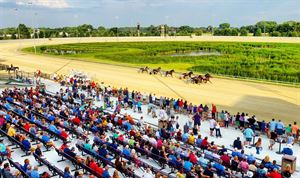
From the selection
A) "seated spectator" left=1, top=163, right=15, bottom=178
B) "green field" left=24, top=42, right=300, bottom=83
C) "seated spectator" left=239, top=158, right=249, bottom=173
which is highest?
"green field" left=24, top=42, right=300, bottom=83

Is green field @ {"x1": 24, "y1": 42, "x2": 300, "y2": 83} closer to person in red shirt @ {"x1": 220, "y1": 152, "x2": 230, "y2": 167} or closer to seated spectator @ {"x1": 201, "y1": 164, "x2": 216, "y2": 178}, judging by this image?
person in red shirt @ {"x1": 220, "y1": 152, "x2": 230, "y2": 167}

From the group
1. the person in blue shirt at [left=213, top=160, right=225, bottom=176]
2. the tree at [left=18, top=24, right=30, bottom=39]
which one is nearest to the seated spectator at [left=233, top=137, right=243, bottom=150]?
the person in blue shirt at [left=213, top=160, right=225, bottom=176]

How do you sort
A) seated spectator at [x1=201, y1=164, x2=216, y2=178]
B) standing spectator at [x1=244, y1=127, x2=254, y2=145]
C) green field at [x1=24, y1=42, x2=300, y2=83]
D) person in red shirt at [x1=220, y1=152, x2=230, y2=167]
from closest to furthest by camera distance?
seated spectator at [x1=201, y1=164, x2=216, y2=178] → person in red shirt at [x1=220, y1=152, x2=230, y2=167] → standing spectator at [x1=244, y1=127, x2=254, y2=145] → green field at [x1=24, y1=42, x2=300, y2=83]

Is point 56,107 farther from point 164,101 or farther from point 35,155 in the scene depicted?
point 35,155

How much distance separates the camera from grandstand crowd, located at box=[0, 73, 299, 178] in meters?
13.1

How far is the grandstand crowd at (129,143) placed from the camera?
13.1 m

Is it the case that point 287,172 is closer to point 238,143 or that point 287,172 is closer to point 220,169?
point 220,169

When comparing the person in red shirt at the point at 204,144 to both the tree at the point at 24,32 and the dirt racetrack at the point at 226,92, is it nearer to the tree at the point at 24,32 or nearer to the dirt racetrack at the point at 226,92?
the dirt racetrack at the point at 226,92

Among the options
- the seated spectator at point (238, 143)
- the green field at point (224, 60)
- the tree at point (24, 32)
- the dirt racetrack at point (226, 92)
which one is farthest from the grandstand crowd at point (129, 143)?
the tree at point (24, 32)

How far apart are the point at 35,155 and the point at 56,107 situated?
9423 mm

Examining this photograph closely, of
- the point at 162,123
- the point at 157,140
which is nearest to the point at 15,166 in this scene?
the point at 157,140

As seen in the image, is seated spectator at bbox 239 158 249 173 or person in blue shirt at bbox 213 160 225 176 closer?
person in blue shirt at bbox 213 160 225 176

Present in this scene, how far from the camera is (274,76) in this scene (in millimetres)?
41938

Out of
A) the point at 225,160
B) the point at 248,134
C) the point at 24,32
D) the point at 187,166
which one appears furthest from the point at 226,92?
the point at 24,32
